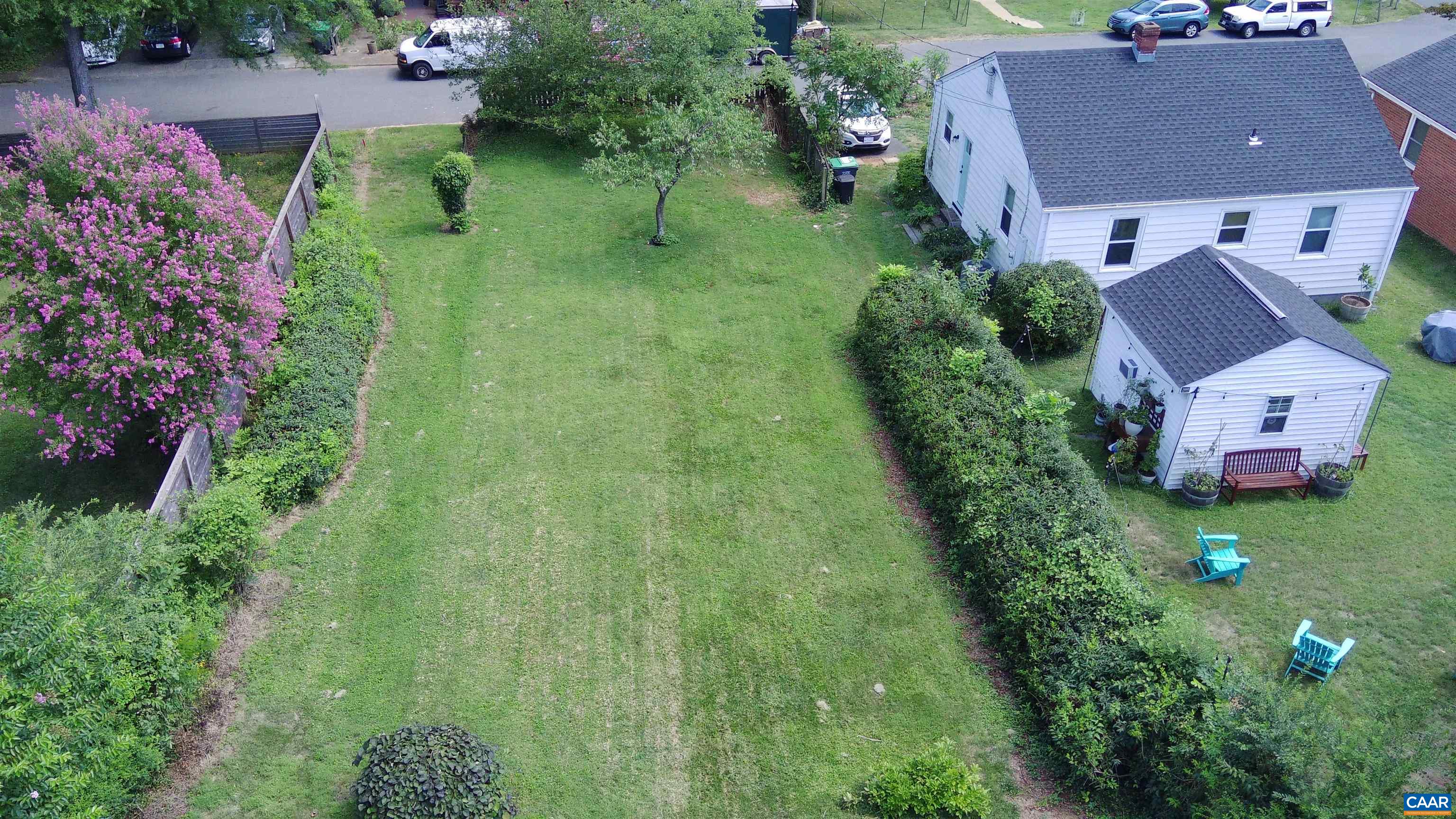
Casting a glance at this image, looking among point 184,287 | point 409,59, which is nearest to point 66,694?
point 184,287

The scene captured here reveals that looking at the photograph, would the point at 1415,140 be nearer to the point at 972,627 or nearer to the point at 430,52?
the point at 972,627

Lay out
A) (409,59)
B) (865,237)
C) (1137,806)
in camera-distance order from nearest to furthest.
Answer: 1. (1137,806)
2. (865,237)
3. (409,59)

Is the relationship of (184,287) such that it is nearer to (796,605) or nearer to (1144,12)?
(796,605)

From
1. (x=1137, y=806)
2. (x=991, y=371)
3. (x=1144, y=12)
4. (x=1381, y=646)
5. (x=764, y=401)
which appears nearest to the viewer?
(x=1137, y=806)

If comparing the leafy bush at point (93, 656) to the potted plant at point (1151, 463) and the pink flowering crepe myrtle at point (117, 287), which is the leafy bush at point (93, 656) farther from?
the potted plant at point (1151, 463)

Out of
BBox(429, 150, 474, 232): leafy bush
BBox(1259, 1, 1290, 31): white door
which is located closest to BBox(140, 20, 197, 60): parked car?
BBox(429, 150, 474, 232): leafy bush

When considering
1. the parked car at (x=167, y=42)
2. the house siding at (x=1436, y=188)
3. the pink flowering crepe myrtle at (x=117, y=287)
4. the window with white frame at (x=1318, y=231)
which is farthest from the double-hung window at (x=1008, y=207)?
the parked car at (x=167, y=42)

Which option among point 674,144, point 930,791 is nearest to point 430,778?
point 930,791
